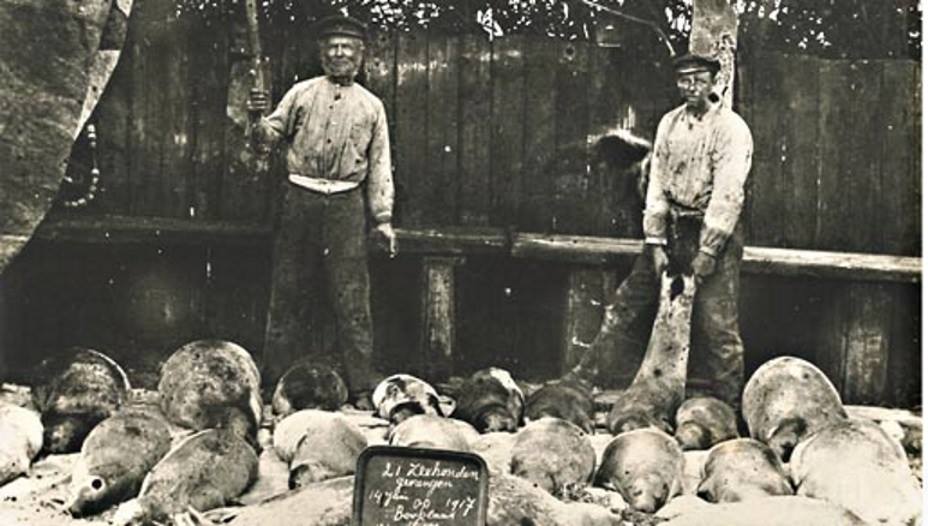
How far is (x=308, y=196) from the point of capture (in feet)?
17.7

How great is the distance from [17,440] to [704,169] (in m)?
2.90

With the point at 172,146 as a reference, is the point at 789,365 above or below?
below

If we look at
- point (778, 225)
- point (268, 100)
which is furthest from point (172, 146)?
point (778, 225)

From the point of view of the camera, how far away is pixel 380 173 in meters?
5.38

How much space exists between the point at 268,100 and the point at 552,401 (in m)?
1.68

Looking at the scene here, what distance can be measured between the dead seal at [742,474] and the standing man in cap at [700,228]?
432 millimetres

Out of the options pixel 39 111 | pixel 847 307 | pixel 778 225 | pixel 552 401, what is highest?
pixel 39 111

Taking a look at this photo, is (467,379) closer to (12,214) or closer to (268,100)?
(268,100)

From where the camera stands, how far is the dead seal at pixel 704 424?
5141mm

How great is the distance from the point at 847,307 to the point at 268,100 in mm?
Result: 2527

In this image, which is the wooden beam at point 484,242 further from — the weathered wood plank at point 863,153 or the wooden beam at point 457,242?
the weathered wood plank at point 863,153

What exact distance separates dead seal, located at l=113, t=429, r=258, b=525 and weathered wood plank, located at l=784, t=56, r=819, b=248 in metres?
2.33

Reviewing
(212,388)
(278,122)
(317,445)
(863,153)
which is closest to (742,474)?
(863,153)

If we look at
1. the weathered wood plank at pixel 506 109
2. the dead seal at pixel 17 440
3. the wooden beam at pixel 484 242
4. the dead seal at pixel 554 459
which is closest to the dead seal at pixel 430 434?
the dead seal at pixel 554 459
